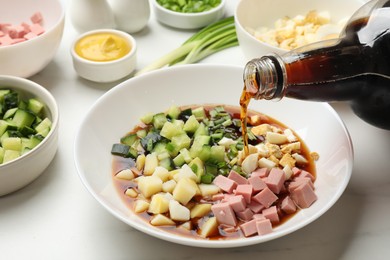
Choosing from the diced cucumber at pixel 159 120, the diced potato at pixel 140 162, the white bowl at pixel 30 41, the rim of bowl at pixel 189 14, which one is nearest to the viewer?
the diced potato at pixel 140 162

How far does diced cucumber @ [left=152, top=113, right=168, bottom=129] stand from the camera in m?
1.41

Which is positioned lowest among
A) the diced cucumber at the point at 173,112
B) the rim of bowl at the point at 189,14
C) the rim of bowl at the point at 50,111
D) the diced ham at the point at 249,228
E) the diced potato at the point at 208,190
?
the rim of bowl at the point at 189,14

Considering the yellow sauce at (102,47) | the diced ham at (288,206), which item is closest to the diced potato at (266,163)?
the diced ham at (288,206)

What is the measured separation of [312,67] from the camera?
1.13 metres

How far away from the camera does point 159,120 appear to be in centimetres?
142

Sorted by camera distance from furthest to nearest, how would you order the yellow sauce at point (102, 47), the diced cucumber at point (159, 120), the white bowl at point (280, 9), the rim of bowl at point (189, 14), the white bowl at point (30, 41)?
1. the rim of bowl at point (189, 14)
2. the white bowl at point (280, 9)
3. the yellow sauce at point (102, 47)
4. the white bowl at point (30, 41)
5. the diced cucumber at point (159, 120)

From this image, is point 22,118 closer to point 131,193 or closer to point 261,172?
point 131,193

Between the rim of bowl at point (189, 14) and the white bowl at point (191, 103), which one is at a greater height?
the white bowl at point (191, 103)

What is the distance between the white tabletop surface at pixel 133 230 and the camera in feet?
3.76

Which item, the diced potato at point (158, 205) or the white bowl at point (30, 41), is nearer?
the diced potato at point (158, 205)

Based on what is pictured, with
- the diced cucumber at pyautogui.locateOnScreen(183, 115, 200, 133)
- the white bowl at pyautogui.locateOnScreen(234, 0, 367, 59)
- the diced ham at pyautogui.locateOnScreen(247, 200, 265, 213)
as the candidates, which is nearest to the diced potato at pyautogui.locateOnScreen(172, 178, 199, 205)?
the diced ham at pyautogui.locateOnScreen(247, 200, 265, 213)

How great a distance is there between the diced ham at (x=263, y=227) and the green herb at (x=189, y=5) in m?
1.07

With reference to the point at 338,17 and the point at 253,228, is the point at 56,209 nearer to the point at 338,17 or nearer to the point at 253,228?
the point at 253,228

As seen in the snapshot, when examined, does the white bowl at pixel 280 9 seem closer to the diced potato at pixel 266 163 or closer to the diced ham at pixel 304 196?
the diced potato at pixel 266 163
